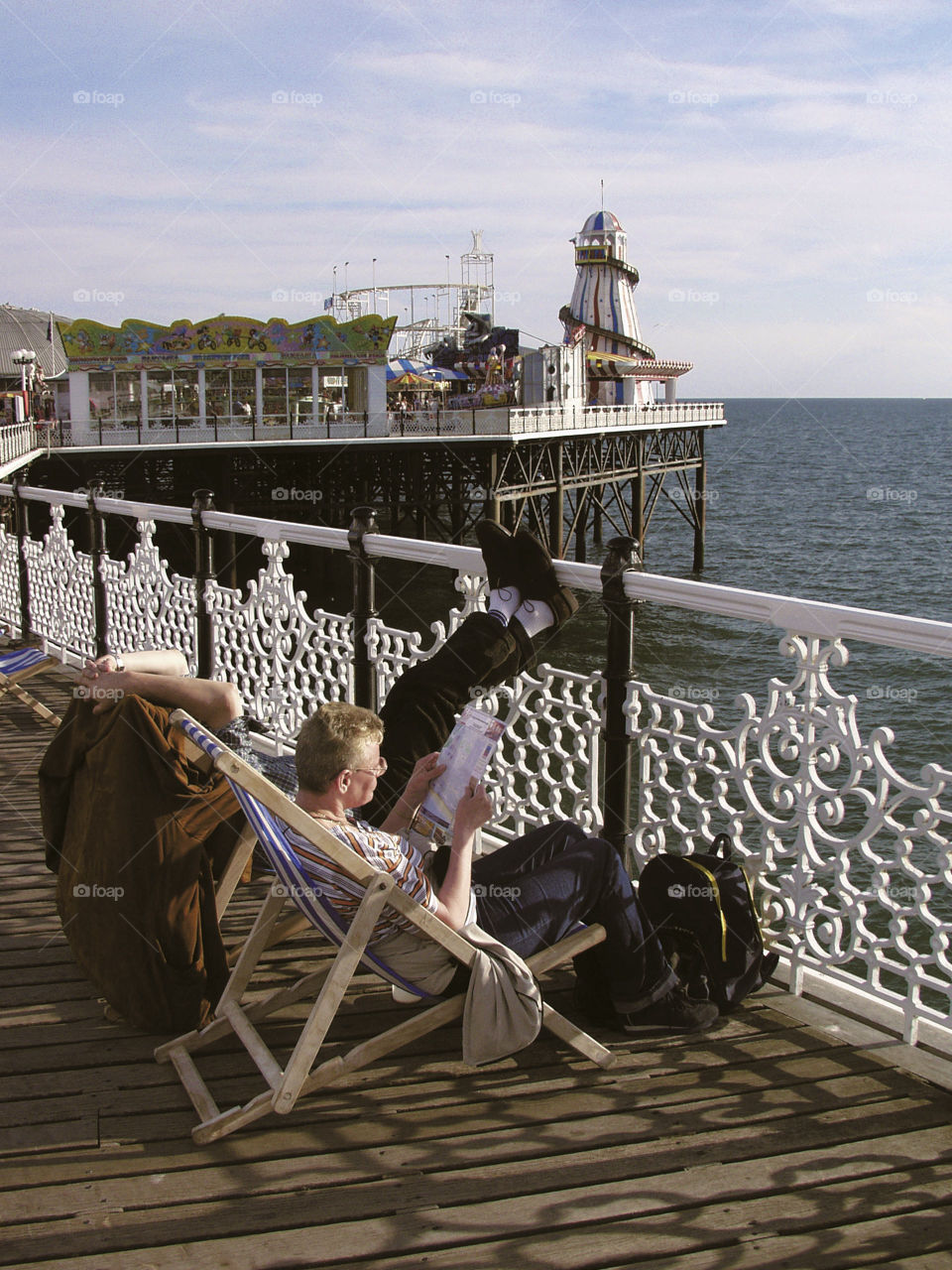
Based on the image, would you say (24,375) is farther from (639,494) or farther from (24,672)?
(24,672)

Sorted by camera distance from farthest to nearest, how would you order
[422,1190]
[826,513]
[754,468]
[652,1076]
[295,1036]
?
[754,468] → [826,513] → [295,1036] → [652,1076] → [422,1190]

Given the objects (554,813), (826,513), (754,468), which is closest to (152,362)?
(826,513)

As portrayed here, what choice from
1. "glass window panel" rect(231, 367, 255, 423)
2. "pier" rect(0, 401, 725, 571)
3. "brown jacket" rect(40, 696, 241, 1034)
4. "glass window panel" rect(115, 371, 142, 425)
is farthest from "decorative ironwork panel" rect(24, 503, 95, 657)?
"glass window panel" rect(231, 367, 255, 423)

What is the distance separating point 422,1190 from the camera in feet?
7.56

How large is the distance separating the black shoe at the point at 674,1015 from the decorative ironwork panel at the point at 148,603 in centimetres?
372

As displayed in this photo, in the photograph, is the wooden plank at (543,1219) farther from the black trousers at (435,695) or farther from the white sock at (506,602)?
the white sock at (506,602)

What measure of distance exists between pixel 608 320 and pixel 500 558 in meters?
42.7

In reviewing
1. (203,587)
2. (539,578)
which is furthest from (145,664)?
(203,587)

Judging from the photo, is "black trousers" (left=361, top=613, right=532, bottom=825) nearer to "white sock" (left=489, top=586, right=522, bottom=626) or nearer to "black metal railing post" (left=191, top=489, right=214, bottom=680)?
"white sock" (left=489, top=586, right=522, bottom=626)

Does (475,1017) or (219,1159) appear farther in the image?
(475,1017)

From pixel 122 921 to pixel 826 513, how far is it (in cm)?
4523

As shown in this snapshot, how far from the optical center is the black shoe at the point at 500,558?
11.8ft

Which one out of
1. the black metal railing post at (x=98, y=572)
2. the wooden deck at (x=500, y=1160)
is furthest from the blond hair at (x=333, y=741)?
the black metal railing post at (x=98, y=572)

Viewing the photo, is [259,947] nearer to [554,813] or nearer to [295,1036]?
[295,1036]
